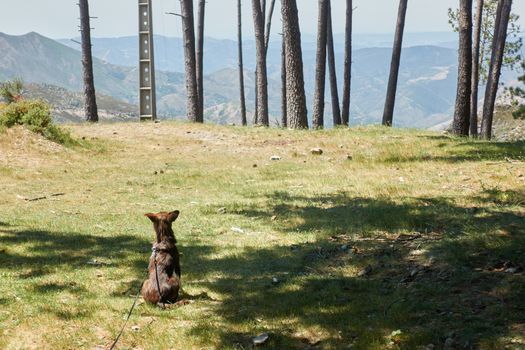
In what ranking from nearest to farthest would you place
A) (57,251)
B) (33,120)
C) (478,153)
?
(57,251)
(478,153)
(33,120)

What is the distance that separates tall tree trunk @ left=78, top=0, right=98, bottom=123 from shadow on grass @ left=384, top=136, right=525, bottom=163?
50.3ft

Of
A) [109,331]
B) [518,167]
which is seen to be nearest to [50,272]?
[109,331]

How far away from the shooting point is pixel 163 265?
6.14 metres

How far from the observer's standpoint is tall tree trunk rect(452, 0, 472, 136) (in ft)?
66.5

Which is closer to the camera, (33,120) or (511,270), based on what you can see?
(511,270)

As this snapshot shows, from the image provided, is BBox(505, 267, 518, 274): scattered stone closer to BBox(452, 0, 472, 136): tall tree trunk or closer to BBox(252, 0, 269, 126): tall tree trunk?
BBox(452, 0, 472, 136): tall tree trunk

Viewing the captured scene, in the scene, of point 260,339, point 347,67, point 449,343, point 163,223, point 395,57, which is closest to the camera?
point 449,343

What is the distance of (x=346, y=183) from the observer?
1262cm

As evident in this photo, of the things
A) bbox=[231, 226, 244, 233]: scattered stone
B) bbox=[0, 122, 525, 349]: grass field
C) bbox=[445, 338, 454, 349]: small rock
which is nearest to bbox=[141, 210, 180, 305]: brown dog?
bbox=[0, 122, 525, 349]: grass field

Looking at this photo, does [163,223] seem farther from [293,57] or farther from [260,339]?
[293,57]

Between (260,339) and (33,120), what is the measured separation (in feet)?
49.3

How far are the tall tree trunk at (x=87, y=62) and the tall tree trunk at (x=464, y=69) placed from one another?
14835mm

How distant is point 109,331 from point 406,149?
1208 centimetres

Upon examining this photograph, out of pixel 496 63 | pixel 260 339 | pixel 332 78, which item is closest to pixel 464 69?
pixel 496 63
